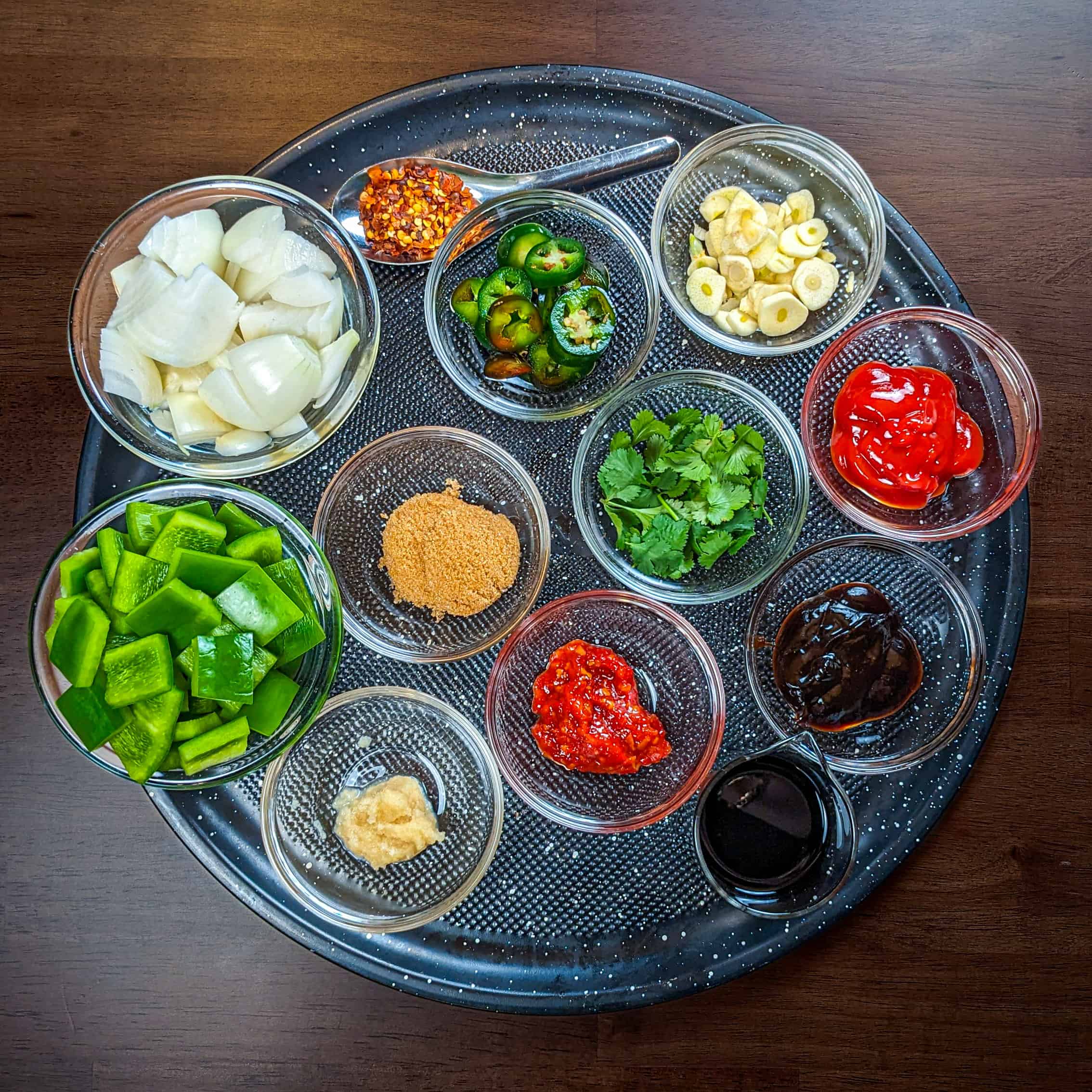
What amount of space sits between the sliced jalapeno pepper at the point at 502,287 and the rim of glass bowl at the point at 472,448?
0.27 meters

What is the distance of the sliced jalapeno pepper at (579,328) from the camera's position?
1.69m

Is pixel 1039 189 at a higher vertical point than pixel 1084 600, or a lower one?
higher

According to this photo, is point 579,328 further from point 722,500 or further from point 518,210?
point 722,500

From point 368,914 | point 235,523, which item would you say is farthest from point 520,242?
point 368,914

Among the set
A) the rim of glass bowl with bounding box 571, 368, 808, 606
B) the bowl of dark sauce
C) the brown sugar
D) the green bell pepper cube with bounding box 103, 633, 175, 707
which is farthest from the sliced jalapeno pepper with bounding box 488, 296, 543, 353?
the bowl of dark sauce

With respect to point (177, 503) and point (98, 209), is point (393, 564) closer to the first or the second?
point (177, 503)

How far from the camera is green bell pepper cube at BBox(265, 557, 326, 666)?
153 centimetres

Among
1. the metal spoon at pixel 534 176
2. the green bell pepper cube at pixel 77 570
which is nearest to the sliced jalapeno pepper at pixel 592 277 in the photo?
the metal spoon at pixel 534 176

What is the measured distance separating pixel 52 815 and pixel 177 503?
35.7 inches

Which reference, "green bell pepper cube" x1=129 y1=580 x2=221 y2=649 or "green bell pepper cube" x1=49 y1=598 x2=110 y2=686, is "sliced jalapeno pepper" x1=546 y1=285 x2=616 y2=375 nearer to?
"green bell pepper cube" x1=129 y1=580 x2=221 y2=649

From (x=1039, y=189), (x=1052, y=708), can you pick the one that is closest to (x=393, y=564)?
(x=1052, y=708)

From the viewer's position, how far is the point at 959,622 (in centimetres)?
179

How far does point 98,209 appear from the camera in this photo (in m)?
1.96

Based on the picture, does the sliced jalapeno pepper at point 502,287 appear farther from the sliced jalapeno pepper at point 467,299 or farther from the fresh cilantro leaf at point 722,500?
the fresh cilantro leaf at point 722,500
